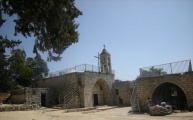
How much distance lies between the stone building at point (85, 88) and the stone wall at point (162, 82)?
7.50 meters

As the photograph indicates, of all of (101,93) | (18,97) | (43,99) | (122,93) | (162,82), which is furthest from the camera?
(101,93)

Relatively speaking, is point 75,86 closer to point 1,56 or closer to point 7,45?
point 1,56

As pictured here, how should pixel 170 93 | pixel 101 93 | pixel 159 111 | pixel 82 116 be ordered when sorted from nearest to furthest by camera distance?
pixel 159 111, pixel 82 116, pixel 170 93, pixel 101 93

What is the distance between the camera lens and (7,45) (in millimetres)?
8836

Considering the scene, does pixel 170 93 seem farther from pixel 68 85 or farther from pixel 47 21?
pixel 47 21

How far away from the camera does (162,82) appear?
1570 centimetres

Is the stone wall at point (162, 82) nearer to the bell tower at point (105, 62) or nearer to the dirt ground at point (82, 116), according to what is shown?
the dirt ground at point (82, 116)

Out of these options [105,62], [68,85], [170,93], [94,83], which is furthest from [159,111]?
[105,62]

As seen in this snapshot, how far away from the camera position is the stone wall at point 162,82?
14.6 m

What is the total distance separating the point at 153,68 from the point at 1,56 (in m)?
12.7

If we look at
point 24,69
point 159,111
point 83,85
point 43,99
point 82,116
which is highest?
point 24,69

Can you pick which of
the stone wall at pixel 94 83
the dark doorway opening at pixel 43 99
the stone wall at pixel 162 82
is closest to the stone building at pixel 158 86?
the stone wall at pixel 162 82

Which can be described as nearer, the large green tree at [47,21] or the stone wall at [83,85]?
the large green tree at [47,21]

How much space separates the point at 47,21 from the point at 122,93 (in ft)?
65.5
